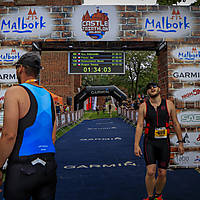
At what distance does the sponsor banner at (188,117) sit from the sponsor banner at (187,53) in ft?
4.14

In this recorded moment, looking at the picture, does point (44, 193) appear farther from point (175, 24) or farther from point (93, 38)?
point (175, 24)

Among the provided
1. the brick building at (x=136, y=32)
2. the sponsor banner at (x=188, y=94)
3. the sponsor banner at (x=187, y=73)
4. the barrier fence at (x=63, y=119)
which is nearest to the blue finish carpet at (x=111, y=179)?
the brick building at (x=136, y=32)

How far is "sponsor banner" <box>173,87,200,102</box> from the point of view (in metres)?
4.57

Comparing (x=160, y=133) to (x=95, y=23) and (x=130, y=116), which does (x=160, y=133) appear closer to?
(x=95, y=23)

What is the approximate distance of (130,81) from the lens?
27938mm

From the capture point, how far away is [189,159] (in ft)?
15.0

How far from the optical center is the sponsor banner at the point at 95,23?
4531 mm

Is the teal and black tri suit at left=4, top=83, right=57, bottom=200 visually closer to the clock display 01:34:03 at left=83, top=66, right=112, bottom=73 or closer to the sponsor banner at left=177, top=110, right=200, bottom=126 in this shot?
the sponsor banner at left=177, top=110, right=200, bottom=126

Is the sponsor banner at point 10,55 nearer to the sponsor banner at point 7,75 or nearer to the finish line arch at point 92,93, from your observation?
the sponsor banner at point 7,75

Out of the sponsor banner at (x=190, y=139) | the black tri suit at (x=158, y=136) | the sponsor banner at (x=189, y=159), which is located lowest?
the sponsor banner at (x=189, y=159)

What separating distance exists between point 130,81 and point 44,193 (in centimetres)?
2696

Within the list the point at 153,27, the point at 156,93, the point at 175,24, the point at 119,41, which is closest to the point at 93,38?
the point at 119,41

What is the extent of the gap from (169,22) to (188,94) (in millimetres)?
1719

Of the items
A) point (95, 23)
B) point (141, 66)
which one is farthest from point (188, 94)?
point (141, 66)
